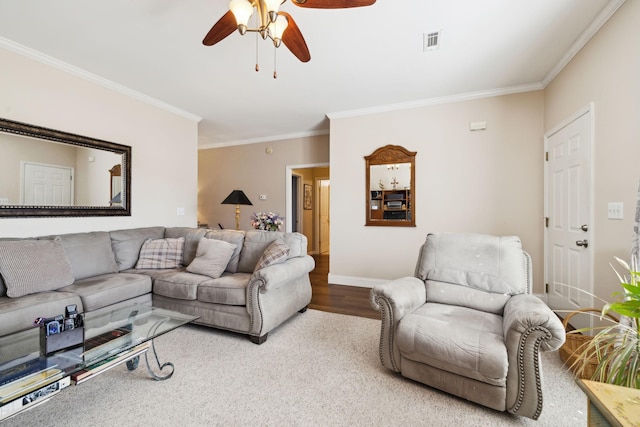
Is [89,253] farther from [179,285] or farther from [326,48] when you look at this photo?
[326,48]

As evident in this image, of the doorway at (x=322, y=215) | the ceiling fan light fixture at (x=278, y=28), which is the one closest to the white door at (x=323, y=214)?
the doorway at (x=322, y=215)

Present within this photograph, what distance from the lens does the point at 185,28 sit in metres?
2.31

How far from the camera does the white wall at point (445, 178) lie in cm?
335

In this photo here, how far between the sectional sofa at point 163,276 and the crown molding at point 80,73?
1773 mm

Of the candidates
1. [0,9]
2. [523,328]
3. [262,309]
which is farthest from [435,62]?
[0,9]

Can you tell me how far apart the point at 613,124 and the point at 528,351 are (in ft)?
6.23

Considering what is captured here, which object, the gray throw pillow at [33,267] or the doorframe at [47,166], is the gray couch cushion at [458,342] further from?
the doorframe at [47,166]

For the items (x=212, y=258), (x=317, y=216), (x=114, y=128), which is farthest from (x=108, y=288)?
(x=317, y=216)

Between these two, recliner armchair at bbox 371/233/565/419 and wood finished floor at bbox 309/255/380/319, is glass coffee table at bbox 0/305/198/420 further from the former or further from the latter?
wood finished floor at bbox 309/255/380/319

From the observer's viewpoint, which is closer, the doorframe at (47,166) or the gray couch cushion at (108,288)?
the gray couch cushion at (108,288)

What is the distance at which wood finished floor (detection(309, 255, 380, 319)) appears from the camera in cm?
311

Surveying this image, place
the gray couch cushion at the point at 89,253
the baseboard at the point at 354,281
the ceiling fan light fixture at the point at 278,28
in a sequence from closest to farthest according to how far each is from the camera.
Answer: the ceiling fan light fixture at the point at 278,28, the gray couch cushion at the point at 89,253, the baseboard at the point at 354,281

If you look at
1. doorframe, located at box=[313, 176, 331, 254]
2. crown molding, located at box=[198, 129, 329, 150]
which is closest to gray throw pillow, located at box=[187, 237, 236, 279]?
crown molding, located at box=[198, 129, 329, 150]

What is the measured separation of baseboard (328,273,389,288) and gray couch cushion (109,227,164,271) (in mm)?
2659
